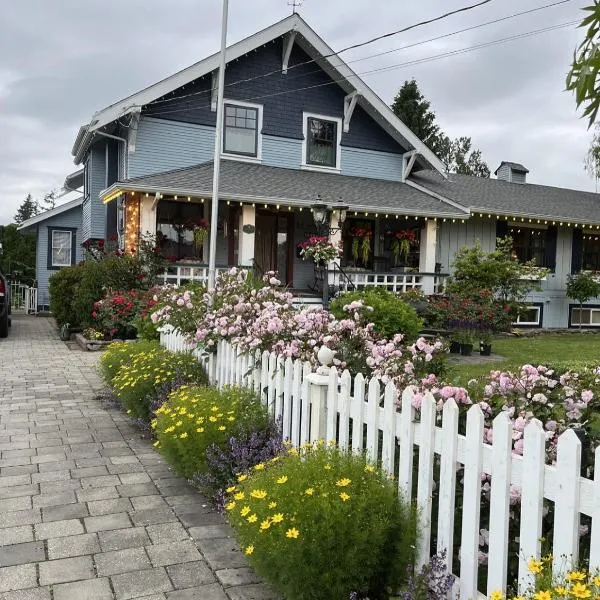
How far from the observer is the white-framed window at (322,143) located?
17109 mm

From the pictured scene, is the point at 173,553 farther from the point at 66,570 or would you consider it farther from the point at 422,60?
the point at 422,60

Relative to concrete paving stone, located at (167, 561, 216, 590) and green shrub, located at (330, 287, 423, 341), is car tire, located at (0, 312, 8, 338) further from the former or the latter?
concrete paving stone, located at (167, 561, 216, 590)

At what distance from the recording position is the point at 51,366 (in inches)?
393

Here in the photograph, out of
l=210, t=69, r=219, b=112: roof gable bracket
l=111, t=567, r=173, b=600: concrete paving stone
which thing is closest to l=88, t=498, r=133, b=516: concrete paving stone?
l=111, t=567, r=173, b=600: concrete paving stone

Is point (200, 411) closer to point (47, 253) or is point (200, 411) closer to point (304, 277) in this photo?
point (304, 277)

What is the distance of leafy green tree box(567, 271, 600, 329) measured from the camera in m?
17.8

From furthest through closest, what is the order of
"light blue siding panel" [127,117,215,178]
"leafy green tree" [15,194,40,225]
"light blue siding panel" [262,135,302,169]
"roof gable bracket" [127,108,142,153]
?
"leafy green tree" [15,194,40,225] < "light blue siding panel" [262,135,302,169] < "light blue siding panel" [127,117,215,178] < "roof gable bracket" [127,108,142,153]

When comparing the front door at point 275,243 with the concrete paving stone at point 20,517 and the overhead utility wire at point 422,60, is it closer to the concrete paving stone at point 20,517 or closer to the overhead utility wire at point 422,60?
the overhead utility wire at point 422,60

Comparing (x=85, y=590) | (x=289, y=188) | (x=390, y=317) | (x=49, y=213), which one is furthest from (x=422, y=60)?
(x=49, y=213)

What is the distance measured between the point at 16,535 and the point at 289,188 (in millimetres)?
12196

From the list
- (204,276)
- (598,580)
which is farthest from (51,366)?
(598,580)

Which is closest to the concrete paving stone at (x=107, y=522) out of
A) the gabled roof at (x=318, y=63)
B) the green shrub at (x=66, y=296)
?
the green shrub at (x=66, y=296)

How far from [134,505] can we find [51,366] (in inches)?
263

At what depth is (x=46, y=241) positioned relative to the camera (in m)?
21.8
